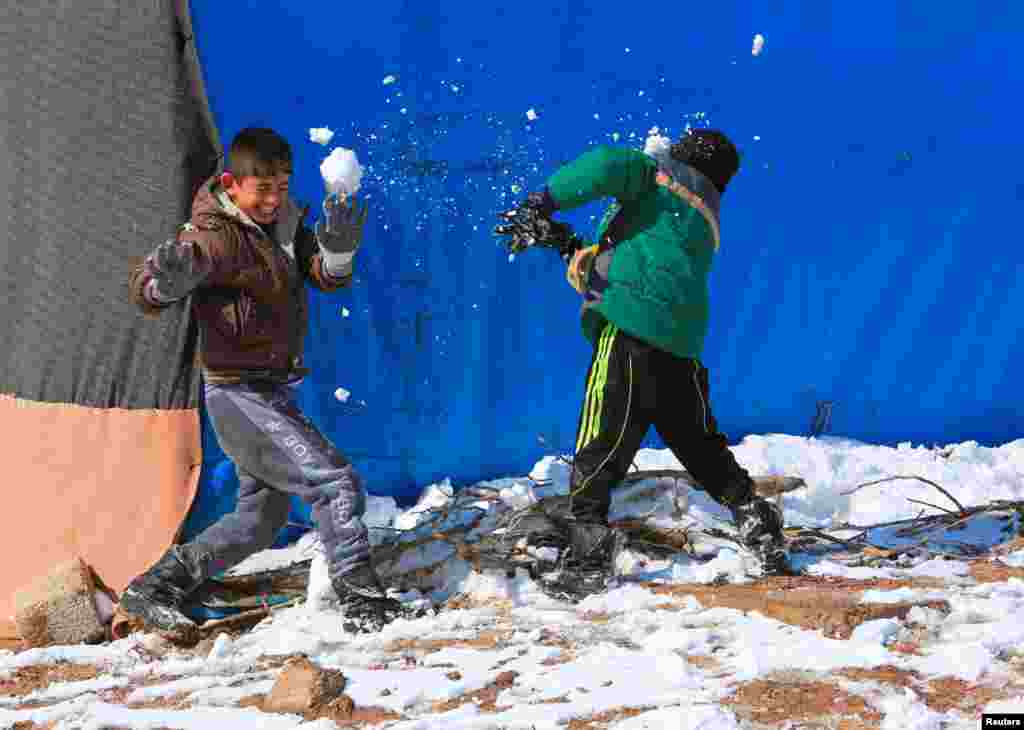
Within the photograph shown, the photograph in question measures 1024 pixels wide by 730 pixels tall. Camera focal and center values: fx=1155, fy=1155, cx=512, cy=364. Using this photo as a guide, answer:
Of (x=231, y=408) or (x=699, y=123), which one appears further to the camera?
(x=699, y=123)

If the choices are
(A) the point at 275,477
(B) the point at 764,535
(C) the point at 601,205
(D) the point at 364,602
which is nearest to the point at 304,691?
(D) the point at 364,602

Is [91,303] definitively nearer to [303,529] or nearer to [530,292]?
[303,529]

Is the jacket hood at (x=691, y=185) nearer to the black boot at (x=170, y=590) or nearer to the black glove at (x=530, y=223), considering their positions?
the black glove at (x=530, y=223)

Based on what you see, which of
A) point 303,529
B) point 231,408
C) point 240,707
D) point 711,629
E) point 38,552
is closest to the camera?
point 240,707

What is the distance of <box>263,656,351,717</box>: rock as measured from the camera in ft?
8.81

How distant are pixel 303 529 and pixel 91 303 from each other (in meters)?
1.07

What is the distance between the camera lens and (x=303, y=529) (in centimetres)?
414

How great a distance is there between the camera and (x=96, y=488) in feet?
12.4

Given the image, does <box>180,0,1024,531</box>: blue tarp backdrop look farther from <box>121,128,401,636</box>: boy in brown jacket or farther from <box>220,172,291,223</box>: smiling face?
<box>220,172,291,223</box>: smiling face

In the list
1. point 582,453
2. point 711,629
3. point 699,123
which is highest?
point 699,123

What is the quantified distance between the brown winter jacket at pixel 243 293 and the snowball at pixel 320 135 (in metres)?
0.45

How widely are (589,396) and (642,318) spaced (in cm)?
30

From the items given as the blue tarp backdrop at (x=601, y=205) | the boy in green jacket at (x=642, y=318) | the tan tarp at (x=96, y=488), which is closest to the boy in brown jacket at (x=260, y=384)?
the tan tarp at (x=96, y=488)

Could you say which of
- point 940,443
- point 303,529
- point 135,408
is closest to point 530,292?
point 303,529
